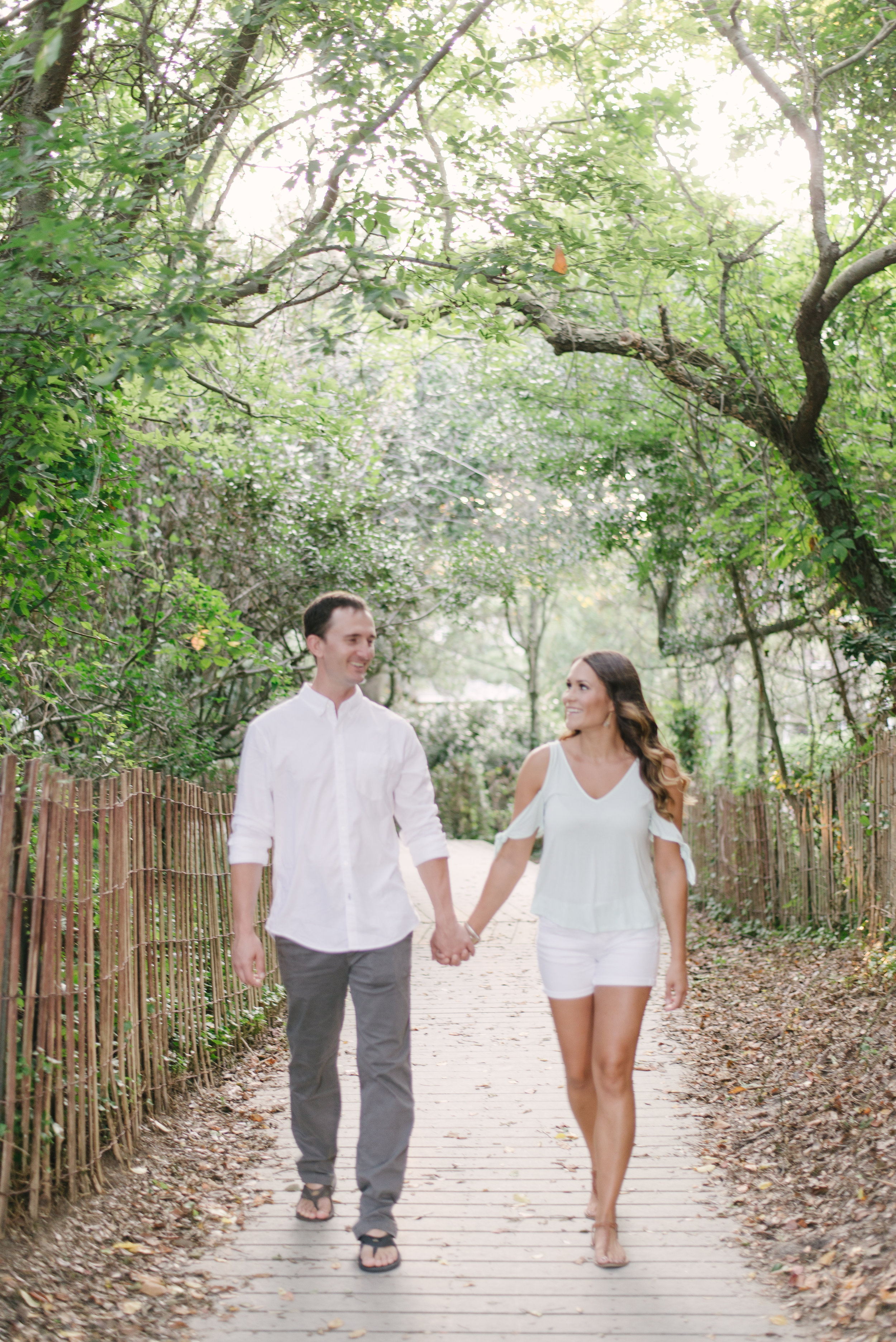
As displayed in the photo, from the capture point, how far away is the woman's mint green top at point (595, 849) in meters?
3.81

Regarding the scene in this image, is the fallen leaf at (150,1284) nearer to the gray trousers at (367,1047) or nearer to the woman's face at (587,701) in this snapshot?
the gray trousers at (367,1047)

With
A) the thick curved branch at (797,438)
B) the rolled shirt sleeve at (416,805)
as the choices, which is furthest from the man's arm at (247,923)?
the thick curved branch at (797,438)

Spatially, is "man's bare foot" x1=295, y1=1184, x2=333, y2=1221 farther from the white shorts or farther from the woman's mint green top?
the woman's mint green top

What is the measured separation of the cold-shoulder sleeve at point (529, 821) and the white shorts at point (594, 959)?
11.6 inches

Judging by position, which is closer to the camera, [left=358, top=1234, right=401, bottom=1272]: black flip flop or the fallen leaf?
the fallen leaf

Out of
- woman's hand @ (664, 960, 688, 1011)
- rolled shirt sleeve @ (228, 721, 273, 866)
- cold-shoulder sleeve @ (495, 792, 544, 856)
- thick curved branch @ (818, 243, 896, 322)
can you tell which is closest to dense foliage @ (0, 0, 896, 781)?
thick curved branch @ (818, 243, 896, 322)

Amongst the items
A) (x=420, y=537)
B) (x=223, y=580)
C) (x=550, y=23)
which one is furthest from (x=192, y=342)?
(x=420, y=537)

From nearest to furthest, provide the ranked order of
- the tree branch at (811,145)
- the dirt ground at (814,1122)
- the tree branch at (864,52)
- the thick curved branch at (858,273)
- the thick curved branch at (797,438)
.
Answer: the dirt ground at (814,1122)
the tree branch at (864,52)
the tree branch at (811,145)
the thick curved branch at (858,273)
the thick curved branch at (797,438)

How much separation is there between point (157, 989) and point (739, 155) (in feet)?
25.7

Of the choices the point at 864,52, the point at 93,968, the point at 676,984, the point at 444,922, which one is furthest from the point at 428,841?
the point at 864,52

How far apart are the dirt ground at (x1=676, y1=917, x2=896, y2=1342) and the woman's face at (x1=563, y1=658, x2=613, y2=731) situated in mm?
1843

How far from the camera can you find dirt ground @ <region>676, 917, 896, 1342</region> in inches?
144

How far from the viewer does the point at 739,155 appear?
9.53m

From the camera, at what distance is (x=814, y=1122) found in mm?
5152
